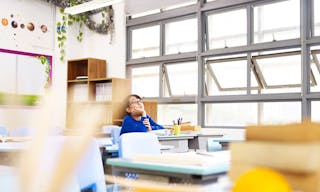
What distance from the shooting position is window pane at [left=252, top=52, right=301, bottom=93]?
5.59 meters

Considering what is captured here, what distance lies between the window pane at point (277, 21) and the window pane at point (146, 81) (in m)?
1.96

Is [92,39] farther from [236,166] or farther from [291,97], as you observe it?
[236,166]

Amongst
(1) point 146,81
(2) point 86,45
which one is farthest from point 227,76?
(2) point 86,45

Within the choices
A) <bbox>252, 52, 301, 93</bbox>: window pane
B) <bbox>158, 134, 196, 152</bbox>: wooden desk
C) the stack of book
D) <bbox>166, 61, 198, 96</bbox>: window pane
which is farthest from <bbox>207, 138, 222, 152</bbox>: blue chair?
the stack of book

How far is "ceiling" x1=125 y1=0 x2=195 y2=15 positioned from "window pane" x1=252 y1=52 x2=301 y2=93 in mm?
1688

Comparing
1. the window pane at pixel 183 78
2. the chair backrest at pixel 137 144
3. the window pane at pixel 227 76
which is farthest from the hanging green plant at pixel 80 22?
the chair backrest at pixel 137 144

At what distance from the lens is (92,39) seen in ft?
25.8

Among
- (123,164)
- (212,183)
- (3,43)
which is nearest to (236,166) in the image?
(212,183)

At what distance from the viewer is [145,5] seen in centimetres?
706

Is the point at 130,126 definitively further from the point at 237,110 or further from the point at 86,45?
the point at 86,45

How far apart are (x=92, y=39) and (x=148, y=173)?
7251mm

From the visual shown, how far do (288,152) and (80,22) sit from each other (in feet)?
25.3

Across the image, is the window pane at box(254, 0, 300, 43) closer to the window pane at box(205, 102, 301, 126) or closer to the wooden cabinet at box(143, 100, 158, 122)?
the window pane at box(205, 102, 301, 126)

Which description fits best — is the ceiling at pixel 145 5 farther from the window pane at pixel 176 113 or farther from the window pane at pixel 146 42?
the window pane at pixel 176 113
